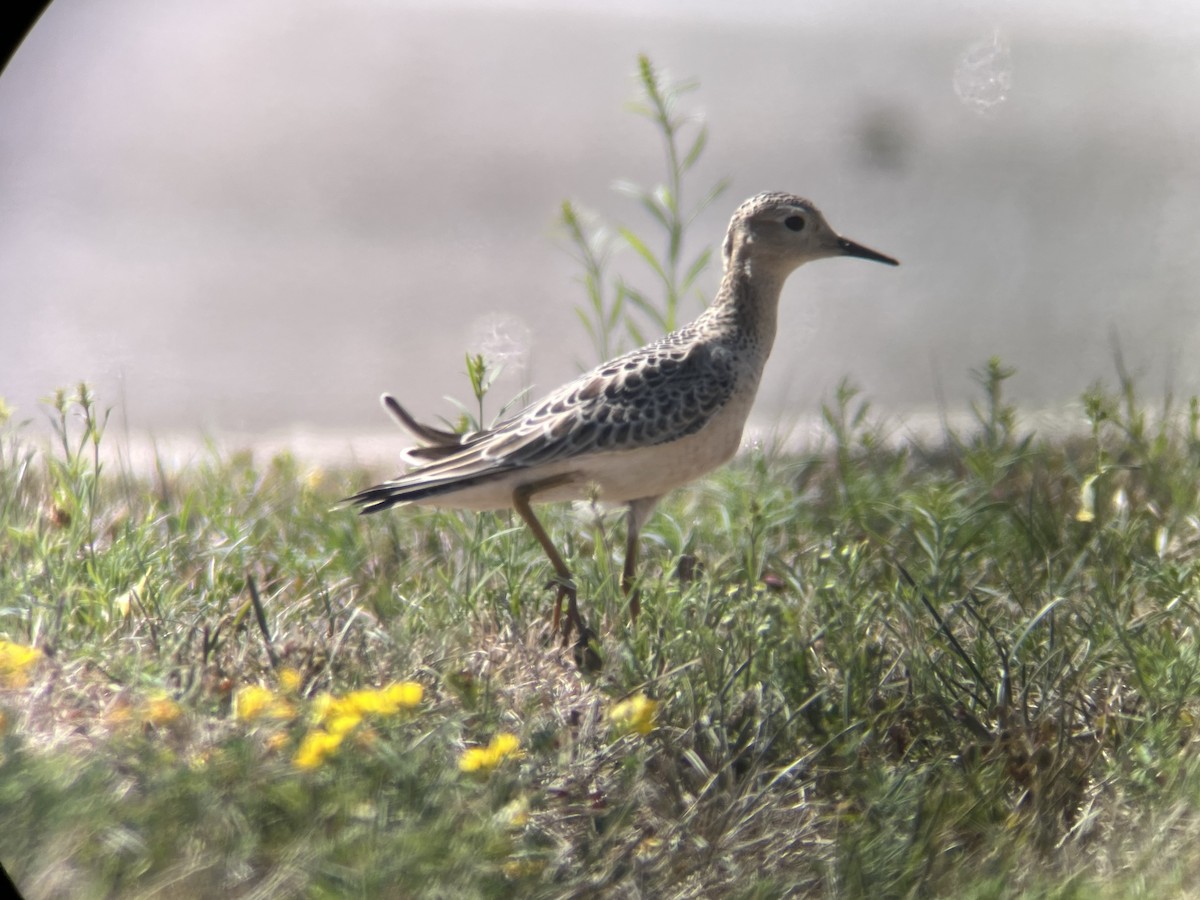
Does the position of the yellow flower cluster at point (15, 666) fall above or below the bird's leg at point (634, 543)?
above

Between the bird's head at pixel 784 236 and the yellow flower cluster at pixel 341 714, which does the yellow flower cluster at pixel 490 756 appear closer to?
the yellow flower cluster at pixel 341 714

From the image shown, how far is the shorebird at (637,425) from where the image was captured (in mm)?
3770

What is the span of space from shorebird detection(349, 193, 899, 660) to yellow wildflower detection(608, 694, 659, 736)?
616mm

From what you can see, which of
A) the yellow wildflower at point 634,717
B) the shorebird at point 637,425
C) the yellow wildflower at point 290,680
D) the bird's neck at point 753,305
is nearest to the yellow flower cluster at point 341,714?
the yellow wildflower at point 290,680

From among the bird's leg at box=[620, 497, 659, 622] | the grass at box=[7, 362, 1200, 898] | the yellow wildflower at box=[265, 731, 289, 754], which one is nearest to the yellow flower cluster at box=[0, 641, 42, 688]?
the grass at box=[7, 362, 1200, 898]

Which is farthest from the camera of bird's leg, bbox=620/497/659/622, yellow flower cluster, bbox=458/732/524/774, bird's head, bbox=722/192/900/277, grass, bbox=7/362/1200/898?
bird's head, bbox=722/192/900/277

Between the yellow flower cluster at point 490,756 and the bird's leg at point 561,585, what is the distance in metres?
0.59

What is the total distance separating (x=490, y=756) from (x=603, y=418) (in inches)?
55.9

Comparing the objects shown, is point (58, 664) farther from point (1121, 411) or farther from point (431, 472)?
point (1121, 411)

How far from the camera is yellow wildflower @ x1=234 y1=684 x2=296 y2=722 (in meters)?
2.76

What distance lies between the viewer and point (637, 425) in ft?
12.4

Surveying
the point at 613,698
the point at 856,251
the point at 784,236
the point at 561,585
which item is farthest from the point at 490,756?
the point at 856,251

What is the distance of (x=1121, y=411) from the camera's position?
17.0 ft

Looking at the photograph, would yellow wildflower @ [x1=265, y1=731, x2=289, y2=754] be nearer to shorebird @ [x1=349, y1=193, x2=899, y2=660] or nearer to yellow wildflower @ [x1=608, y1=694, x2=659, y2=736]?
yellow wildflower @ [x1=608, y1=694, x2=659, y2=736]
